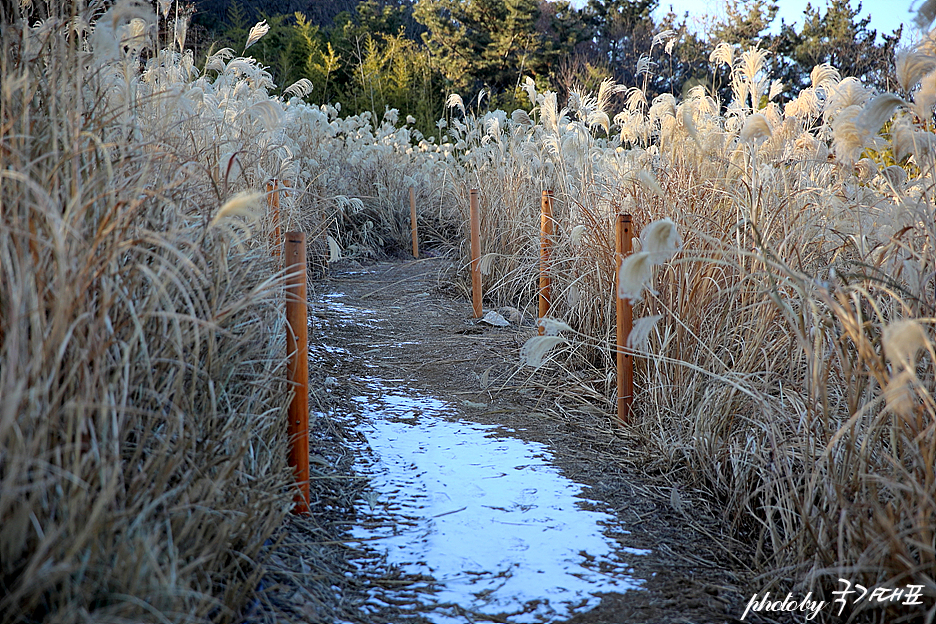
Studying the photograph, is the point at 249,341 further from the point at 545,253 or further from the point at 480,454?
the point at 545,253

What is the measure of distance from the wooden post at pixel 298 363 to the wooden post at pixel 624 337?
117 centimetres

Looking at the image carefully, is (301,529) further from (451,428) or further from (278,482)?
(451,428)

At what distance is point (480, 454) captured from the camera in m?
2.36

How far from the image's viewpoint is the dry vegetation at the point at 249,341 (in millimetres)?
1075

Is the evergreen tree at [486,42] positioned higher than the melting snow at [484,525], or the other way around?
the evergreen tree at [486,42]

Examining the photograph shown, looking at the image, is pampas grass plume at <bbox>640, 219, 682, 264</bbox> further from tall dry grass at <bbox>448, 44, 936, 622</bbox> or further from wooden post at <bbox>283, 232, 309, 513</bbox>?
wooden post at <bbox>283, 232, 309, 513</bbox>

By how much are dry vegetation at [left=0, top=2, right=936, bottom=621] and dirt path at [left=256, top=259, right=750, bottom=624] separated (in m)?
0.15

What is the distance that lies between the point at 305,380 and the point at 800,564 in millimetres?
1264

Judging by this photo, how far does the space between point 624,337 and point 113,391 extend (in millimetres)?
1773

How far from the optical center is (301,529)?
5.81ft

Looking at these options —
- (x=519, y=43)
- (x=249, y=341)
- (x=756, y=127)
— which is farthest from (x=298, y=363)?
(x=519, y=43)

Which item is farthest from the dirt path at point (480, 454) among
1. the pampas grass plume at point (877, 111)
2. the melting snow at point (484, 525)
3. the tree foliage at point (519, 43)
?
the tree foliage at point (519, 43)

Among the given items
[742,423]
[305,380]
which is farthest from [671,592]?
[305,380]

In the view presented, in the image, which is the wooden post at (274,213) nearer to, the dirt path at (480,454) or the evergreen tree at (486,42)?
the dirt path at (480,454)
